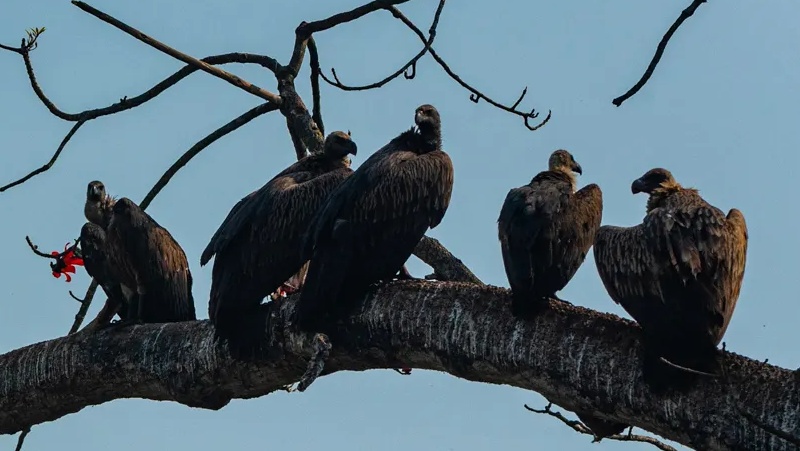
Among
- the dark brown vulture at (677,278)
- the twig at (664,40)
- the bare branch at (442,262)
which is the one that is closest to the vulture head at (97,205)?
the bare branch at (442,262)

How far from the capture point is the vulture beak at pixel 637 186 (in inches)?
326

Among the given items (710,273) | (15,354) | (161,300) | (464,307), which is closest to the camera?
(710,273)

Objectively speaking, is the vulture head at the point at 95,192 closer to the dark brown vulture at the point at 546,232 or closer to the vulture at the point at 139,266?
the vulture at the point at 139,266

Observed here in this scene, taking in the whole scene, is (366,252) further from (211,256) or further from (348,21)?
(348,21)

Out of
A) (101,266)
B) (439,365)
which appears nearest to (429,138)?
(439,365)

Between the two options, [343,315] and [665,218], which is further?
[343,315]

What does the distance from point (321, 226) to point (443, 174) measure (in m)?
0.87

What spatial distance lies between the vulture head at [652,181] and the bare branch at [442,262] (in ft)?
4.13

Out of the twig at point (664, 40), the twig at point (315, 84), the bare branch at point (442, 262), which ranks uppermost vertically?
the twig at point (315, 84)

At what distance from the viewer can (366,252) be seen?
7.69m

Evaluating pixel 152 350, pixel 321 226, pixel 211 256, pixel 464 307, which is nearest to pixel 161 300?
pixel 211 256

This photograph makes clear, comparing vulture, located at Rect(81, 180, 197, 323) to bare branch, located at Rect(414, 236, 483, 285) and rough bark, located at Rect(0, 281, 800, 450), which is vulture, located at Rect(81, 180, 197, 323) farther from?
bare branch, located at Rect(414, 236, 483, 285)

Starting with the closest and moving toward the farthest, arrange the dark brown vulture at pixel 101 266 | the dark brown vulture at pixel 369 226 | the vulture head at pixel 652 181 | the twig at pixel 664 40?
the twig at pixel 664 40 → the dark brown vulture at pixel 369 226 → the vulture head at pixel 652 181 → the dark brown vulture at pixel 101 266

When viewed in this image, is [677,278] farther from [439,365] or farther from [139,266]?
[139,266]
